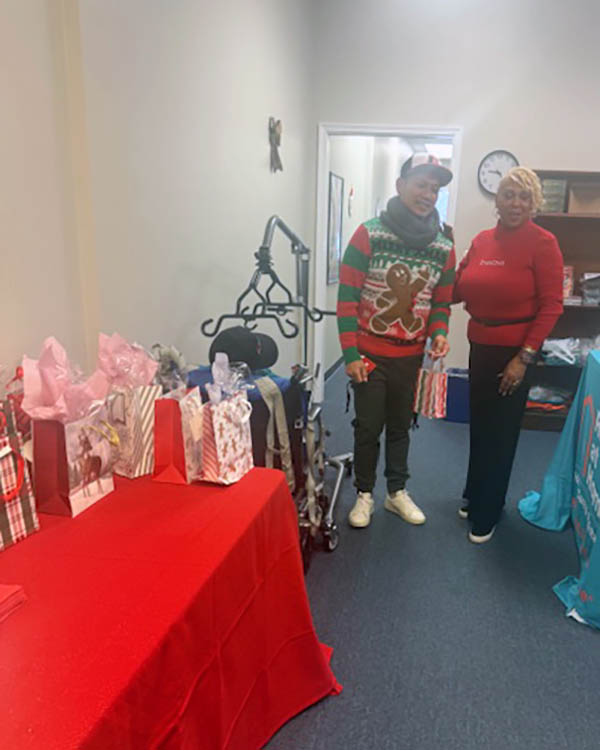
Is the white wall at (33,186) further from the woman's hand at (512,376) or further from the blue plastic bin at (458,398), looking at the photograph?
the blue plastic bin at (458,398)

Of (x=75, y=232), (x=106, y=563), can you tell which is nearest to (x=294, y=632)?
(x=106, y=563)

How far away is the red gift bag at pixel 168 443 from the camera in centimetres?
127

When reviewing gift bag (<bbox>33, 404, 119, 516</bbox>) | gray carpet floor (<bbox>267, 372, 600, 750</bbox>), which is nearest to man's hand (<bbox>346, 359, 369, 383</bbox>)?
gray carpet floor (<bbox>267, 372, 600, 750</bbox>)

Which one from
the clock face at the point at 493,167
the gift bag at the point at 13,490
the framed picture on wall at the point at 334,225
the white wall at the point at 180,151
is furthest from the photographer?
the framed picture on wall at the point at 334,225

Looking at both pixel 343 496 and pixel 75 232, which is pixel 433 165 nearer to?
pixel 75 232

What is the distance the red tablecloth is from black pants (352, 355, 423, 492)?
1.00 meters

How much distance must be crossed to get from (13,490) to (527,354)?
1.74 metres

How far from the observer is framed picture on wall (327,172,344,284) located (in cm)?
440

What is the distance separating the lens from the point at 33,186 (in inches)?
51.0

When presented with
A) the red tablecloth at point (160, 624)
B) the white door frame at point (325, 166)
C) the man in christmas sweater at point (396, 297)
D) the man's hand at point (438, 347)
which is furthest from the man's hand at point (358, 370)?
the white door frame at point (325, 166)

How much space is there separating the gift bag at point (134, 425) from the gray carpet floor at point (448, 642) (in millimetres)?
801

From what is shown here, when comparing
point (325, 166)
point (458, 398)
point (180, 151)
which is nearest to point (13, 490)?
point (180, 151)

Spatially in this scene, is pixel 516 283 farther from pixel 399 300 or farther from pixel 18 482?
pixel 18 482

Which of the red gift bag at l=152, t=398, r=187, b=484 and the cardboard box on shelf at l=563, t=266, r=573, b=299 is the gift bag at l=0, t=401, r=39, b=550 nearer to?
the red gift bag at l=152, t=398, r=187, b=484
